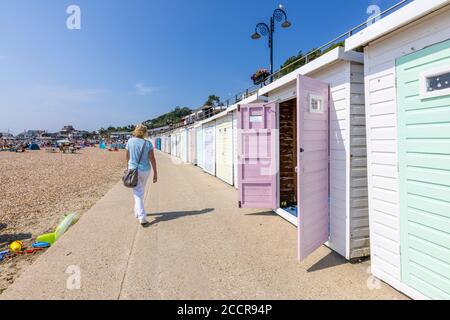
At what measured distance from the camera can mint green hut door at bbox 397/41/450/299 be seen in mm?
2416

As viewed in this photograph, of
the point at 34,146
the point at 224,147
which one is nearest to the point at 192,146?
the point at 224,147

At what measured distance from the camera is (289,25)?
9117 millimetres

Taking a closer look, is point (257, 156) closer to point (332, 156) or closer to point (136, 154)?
point (332, 156)

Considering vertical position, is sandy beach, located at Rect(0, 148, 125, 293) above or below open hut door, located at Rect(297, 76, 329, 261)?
below

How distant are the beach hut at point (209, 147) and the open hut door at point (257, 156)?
6.67 meters

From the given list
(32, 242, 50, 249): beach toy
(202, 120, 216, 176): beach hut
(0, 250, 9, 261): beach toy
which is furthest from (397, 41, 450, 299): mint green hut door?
(202, 120, 216, 176): beach hut

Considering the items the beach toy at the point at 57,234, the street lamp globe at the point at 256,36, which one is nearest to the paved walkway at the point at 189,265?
the beach toy at the point at 57,234

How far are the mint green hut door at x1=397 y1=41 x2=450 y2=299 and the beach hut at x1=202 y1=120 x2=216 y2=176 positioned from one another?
10.3 meters

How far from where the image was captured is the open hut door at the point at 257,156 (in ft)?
19.9

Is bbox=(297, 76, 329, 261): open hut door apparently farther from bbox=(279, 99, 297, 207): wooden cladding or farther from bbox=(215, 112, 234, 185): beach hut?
bbox=(215, 112, 234, 185): beach hut
